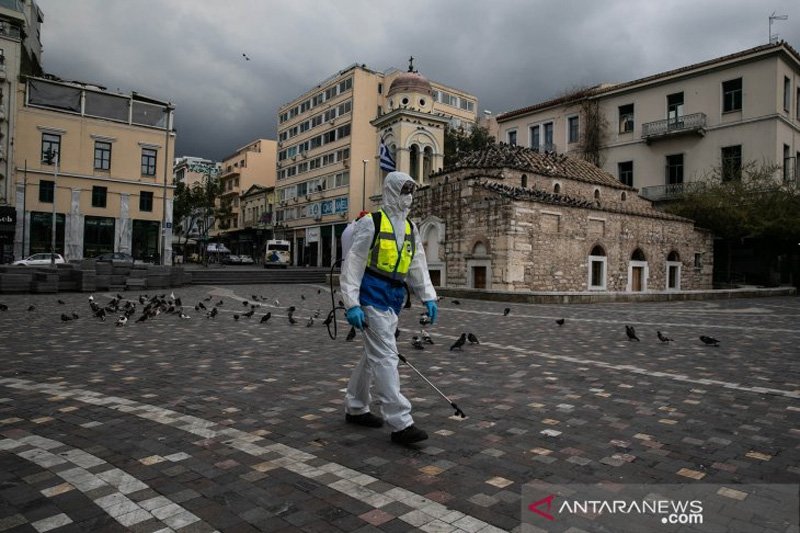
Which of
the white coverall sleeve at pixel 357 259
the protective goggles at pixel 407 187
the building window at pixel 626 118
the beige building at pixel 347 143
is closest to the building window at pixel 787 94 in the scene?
the building window at pixel 626 118

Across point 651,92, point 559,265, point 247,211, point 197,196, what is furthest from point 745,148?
point 247,211

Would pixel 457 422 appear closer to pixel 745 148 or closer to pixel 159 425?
pixel 159 425

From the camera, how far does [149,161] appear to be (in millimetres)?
43969

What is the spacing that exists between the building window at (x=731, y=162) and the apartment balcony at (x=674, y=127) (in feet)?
6.28

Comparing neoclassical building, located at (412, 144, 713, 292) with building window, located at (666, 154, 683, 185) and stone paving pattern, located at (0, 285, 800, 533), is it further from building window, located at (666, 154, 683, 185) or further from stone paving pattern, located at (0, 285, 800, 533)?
stone paving pattern, located at (0, 285, 800, 533)

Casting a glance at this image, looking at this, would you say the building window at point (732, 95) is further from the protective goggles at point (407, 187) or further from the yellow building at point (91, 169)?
the yellow building at point (91, 169)

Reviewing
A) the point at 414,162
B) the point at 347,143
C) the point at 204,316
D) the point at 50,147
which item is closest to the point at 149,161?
the point at 50,147

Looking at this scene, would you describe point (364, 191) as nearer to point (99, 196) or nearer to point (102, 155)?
point (102, 155)

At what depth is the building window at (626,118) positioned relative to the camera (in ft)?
124

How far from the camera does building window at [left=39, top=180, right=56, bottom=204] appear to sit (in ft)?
129

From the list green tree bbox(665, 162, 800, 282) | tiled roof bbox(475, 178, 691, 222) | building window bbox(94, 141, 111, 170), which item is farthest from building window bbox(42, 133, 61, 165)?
green tree bbox(665, 162, 800, 282)

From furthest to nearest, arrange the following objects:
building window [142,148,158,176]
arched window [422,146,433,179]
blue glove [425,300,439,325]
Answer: building window [142,148,158,176]
arched window [422,146,433,179]
blue glove [425,300,439,325]

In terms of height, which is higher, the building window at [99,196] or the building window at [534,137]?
the building window at [534,137]

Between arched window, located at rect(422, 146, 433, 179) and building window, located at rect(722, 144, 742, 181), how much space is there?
20724 millimetres
